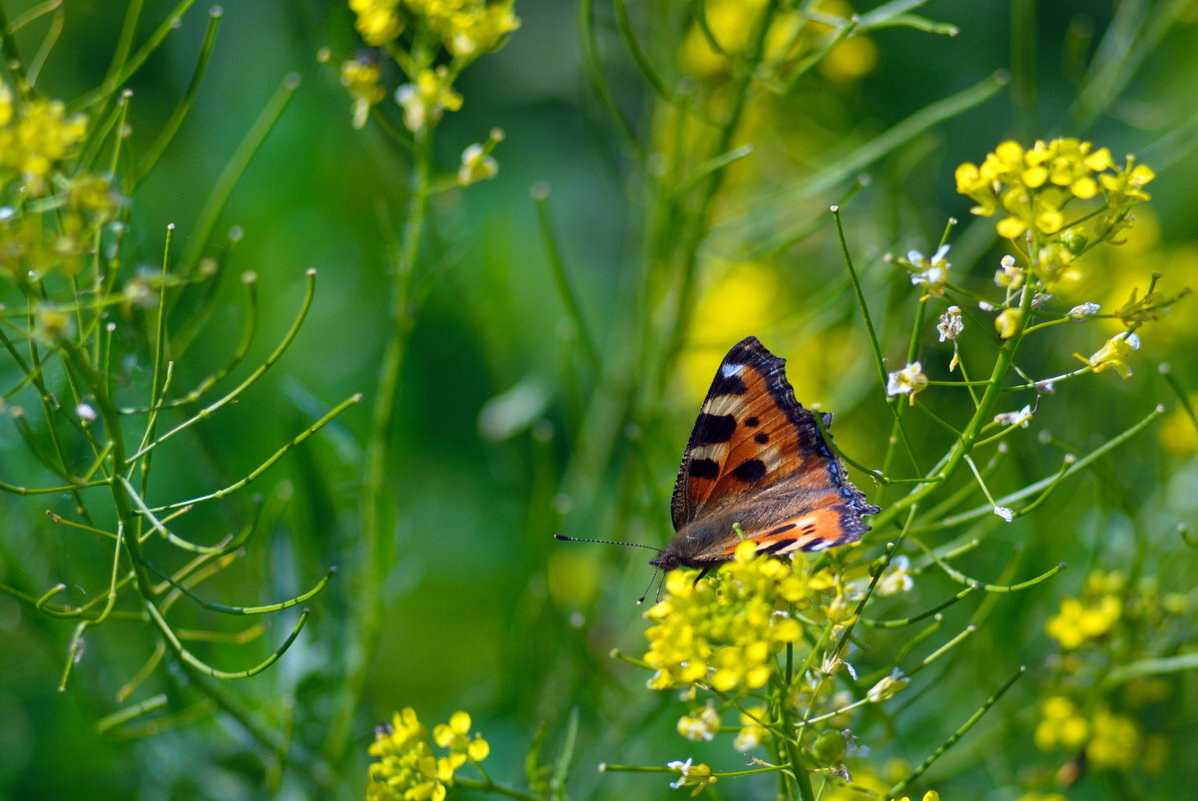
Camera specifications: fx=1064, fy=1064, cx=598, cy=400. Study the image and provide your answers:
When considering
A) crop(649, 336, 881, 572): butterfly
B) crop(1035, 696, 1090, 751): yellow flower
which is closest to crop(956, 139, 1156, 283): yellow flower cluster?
crop(649, 336, 881, 572): butterfly

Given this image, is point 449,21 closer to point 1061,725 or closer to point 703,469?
point 703,469

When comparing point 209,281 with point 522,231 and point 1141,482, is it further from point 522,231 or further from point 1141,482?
point 1141,482

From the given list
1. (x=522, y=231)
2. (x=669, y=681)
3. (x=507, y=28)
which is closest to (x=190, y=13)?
(x=522, y=231)

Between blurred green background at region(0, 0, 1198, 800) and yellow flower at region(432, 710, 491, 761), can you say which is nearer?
yellow flower at region(432, 710, 491, 761)

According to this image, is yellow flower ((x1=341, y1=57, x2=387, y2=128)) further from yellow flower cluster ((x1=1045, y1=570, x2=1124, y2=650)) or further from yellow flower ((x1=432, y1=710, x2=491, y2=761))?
yellow flower cluster ((x1=1045, y1=570, x2=1124, y2=650))

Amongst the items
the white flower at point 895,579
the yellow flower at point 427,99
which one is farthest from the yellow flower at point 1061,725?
the yellow flower at point 427,99

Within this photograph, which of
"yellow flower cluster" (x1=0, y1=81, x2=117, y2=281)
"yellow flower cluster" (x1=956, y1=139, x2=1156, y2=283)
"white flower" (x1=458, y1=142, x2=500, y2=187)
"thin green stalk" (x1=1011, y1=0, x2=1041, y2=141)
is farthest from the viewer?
"thin green stalk" (x1=1011, y1=0, x2=1041, y2=141)

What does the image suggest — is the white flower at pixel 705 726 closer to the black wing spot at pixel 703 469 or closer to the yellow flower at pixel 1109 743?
the black wing spot at pixel 703 469

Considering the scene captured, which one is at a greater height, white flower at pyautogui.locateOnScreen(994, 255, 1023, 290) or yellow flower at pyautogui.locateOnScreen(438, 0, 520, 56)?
yellow flower at pyautogui.locateOnScreen(438, 0, 520, 56)

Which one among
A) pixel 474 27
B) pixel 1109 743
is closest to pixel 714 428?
pixel 474 27
